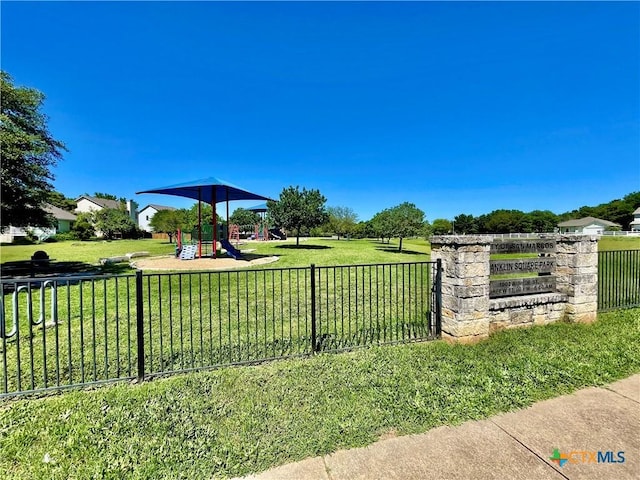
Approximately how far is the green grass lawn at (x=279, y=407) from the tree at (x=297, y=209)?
1886 centimetres

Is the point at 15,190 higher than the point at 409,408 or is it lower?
higher

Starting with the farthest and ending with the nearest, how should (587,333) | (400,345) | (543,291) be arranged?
1. (543,291)
2. (587,333)
3. (400,345)

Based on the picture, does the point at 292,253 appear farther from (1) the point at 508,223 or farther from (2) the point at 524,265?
(1) the point at 508,223

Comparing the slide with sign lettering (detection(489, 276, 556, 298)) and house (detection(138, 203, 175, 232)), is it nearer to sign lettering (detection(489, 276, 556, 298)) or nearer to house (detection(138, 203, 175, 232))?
sign lettering (detection(489, 276, 556, 298))

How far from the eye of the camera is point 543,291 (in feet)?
16.4

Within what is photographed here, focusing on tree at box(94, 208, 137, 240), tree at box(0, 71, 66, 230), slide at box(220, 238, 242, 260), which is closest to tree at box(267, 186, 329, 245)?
slide at box(220, 238, 242, 260)

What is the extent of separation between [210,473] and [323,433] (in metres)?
0.86

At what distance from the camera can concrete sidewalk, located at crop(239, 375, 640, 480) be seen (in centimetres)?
207

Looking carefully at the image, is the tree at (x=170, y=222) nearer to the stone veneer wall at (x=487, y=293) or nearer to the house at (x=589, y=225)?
the stone veneer wall at (x=487, y=293)

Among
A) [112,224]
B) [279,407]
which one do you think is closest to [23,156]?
[279,407]

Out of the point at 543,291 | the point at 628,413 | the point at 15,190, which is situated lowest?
the point at 628,413

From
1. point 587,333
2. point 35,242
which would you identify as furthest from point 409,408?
point 35,242

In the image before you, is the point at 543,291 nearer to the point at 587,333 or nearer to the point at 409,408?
the point at 587,333

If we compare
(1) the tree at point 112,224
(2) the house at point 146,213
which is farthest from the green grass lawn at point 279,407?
(2) the house at point 146,213
